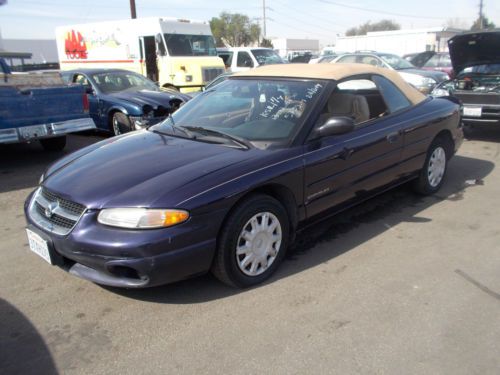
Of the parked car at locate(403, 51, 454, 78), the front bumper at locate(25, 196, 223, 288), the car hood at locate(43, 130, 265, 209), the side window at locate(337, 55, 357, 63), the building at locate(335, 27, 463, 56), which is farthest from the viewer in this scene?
the building at locate(335, 27, 463, 56)

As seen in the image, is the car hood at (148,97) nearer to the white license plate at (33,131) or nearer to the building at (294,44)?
the white license plate at (33,131)

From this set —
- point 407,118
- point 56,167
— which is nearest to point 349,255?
point 407,118

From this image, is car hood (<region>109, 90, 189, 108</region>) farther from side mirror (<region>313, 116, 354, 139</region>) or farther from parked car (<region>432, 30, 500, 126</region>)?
side mirror (<region>313, 116, 354, 139</region>)

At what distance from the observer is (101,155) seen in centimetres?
366

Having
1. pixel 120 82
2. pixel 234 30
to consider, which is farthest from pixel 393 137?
pixel 234 30

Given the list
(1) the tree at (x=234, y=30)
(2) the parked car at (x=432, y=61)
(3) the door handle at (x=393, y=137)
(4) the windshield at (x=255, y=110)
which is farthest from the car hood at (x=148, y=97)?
(1) the tree at (x=234, y=30)

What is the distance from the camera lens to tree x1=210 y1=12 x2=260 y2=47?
5400 centimetres

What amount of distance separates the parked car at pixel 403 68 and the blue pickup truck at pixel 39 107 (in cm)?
852

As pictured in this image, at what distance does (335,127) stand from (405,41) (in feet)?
114

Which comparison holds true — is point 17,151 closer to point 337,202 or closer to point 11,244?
point 11,244

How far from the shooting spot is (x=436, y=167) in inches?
209

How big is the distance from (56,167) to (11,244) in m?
1.06

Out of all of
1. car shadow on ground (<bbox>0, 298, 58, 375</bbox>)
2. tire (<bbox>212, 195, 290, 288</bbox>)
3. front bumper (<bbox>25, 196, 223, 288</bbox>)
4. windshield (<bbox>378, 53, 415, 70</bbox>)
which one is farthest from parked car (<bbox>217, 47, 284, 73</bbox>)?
car shadow on ground (<bbox>0, 298, 58, 375</bbox>)

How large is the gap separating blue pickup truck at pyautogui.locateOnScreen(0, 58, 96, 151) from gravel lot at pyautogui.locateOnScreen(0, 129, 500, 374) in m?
2.63
